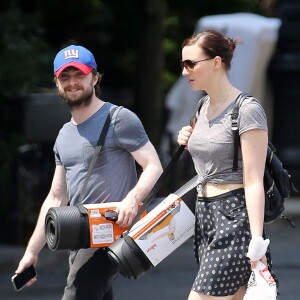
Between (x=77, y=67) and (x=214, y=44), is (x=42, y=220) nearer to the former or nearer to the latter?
(x=77, y=67)

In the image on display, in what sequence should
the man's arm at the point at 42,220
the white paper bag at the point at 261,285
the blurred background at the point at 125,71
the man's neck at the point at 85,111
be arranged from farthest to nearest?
the blurred background at the point at 125,71
the man's arm at the point at 42,220
the man's neck at the point at 85,111
the white paper bag at the point at 261,285

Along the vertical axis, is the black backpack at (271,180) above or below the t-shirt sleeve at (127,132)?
below

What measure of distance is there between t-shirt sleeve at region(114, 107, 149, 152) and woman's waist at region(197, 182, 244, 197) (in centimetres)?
52

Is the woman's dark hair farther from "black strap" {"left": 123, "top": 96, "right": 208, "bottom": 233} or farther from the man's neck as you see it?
the man's neck

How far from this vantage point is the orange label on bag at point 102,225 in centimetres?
496

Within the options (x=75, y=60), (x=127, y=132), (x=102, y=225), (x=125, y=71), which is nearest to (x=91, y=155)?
(x=127, y=132)

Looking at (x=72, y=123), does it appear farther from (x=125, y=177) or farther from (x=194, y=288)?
(x=194, y=288)

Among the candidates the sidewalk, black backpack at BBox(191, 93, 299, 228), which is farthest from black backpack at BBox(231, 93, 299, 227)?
the sidewalk

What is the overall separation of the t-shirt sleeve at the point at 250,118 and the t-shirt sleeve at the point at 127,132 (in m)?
0.71

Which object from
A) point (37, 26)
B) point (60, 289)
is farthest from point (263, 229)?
point (37, 26)

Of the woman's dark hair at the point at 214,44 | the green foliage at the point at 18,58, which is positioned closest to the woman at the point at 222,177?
the woman's dark hair at the point at 214,44

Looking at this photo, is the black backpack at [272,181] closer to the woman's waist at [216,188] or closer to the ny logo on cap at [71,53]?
the woman's waist at [216,188]

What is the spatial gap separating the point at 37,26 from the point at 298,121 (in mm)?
4754

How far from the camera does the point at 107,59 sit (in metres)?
20.4
